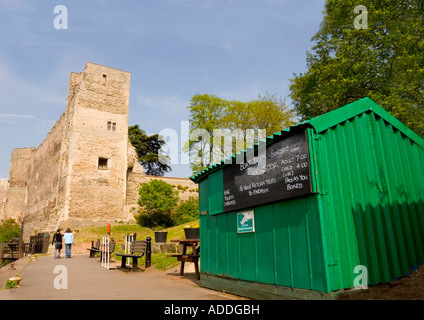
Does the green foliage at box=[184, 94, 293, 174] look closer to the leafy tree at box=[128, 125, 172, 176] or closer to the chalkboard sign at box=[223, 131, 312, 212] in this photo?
the leafy tree at box=[128, 125, 172, 176]

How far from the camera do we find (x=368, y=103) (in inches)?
247

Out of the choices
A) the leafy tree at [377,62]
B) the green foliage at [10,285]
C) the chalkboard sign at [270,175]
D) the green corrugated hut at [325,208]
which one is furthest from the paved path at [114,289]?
the leafy tree at [377,62]

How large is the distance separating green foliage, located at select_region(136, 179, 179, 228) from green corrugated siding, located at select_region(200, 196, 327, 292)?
25173 millimetres

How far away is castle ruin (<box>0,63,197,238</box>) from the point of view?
33406 millimetres

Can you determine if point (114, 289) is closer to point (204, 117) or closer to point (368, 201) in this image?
point (368, 201)

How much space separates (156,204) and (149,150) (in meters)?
19.3

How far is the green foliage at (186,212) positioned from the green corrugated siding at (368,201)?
89.8ft

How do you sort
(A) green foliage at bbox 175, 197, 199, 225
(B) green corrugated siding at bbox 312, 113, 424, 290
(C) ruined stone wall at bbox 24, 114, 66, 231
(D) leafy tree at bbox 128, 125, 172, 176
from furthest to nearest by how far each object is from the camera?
1. (D) leafy tree at bbox 128, 125, 172, 176
2. (C) ruined stone wall at bbox 24, 114, 66, 231
3. (A) green foliage at bbox 175, 197, 199, 225
4. (B) green corrugated siding at bbox 312, 113, 424, 290

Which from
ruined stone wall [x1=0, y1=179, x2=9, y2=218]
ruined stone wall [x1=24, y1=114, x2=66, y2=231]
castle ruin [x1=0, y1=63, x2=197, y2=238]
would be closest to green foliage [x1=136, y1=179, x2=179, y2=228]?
castle ruin [x1=0, y1=63, x2=197, y2=238]

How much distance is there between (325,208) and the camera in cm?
502

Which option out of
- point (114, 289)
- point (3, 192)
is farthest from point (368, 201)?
point (3, 192)

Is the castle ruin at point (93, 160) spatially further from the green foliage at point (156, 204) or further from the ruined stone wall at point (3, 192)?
the ruined stone wall at point (3, 192)
